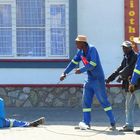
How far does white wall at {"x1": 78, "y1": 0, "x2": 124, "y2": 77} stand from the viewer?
603 inches

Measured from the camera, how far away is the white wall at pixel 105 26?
50.3 feet

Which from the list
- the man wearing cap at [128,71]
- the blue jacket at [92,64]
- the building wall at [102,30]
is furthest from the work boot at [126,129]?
the building wall at [102,30]

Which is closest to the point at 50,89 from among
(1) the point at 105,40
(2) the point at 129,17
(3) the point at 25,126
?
(1) the point at 105,40

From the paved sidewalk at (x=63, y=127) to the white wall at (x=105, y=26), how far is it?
5.10 ft

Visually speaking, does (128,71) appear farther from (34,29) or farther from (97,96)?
(34,29)

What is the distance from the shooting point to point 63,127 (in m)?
11.7

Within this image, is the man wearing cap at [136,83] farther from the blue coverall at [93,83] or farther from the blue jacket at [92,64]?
the blue jacket at [92,64]

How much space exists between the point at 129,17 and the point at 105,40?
3.08ft

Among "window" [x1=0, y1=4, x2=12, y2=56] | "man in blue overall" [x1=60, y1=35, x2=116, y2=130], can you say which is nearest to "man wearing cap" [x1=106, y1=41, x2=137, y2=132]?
"man in blue overall" [x1=60, y1=35, x2=116, y2=130]

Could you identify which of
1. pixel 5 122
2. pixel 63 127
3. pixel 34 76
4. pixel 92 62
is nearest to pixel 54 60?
pixel 34 76

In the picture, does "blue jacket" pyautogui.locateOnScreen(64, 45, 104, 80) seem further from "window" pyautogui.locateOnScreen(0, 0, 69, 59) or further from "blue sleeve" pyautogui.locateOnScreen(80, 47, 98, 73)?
"window" pyautogui.locateOnScreen(0, 0, 69, 59)

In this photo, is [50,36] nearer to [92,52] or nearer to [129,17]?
[129,17]

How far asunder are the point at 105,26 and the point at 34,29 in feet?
6.86

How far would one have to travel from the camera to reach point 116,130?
1103 centimetres
